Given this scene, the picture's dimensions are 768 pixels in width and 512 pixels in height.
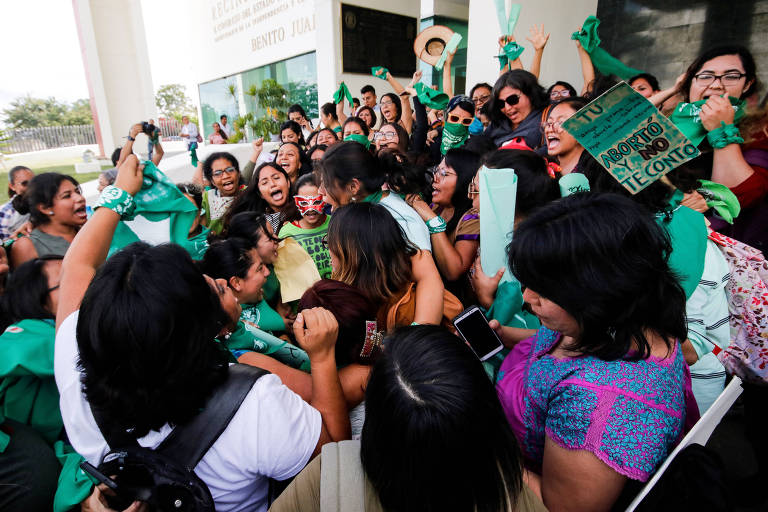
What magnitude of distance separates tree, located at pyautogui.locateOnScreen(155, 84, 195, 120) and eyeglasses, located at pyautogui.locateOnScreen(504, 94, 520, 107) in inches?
1913

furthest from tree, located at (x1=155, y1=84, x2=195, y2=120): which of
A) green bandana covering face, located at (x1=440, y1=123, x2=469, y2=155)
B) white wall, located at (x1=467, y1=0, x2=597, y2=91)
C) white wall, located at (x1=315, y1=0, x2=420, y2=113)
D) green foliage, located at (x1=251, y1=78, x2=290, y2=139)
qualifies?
green bandana covering face, located at (x1=440, y1=123, x2=469, y2=155)

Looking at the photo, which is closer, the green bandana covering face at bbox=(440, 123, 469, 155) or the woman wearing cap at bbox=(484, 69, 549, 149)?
the woman wearing cap at bbox=(484, 69, 549, 149)

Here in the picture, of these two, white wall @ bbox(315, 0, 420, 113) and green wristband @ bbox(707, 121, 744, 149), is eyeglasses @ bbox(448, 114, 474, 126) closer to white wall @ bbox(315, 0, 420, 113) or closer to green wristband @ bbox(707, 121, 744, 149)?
green wristband @ bbox(707, 121, 744, 149)

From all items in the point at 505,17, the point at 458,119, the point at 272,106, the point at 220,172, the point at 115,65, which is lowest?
the point at 220,172

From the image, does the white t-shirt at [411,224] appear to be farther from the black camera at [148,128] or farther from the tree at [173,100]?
the tree at [173,100]

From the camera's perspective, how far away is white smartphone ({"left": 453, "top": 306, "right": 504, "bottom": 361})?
1.51 m

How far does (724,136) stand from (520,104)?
1745 mm

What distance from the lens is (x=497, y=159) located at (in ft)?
6.64

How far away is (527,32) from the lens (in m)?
5.32

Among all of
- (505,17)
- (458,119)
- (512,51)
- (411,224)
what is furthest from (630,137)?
(505,17)

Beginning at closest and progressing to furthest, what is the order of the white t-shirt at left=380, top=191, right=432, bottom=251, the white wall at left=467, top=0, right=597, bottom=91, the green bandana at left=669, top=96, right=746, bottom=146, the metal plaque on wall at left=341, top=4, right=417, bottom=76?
the green bandana at left=669, top=96, right=746, bottom=146 → the white t-shirt at left=380, top=191, right=432, bottom=251 → the white wall at left=467, top=0, right=597, bottom=91 → the metal plaque on wall at left=341, top=4, right=417, bottom=76

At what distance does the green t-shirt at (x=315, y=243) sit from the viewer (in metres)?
2.48

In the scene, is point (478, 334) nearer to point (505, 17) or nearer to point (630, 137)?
point (630, 137)

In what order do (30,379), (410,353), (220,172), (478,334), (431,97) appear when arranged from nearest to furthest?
(410,353) < (30,379) < (478,334) < (220,172) < (431,97)
